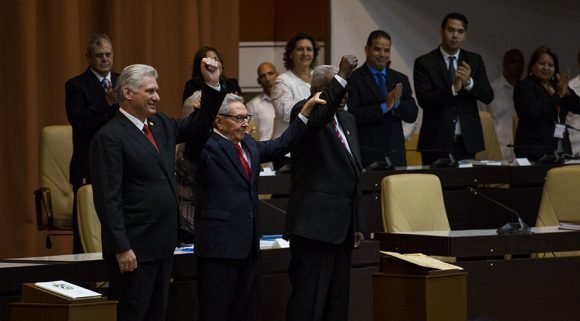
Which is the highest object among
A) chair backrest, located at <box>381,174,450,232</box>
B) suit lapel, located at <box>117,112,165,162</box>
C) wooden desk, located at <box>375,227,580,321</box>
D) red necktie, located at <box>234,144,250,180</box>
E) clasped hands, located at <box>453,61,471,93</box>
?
clasped hands, located at <box>453,61,471,93</box>

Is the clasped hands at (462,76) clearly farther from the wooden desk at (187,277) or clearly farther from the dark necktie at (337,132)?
the dark necktie at (337,132)

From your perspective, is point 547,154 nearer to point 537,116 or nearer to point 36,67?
point 537,116

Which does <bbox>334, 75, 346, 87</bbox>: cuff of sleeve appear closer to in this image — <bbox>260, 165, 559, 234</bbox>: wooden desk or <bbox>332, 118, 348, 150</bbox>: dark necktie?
<bbox>332, 118, 348, 150</bbox>: dark necktie

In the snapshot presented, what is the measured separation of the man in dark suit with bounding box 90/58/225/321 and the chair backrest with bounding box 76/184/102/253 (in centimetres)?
98

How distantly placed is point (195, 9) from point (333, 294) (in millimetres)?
4236

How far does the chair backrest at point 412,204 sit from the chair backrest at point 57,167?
6.76ft

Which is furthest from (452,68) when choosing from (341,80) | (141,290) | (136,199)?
(141,290)

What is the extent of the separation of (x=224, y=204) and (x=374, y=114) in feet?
7.87

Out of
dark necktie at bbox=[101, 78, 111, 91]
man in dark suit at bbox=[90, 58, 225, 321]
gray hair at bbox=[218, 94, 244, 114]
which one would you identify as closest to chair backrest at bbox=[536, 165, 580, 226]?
gray hair at bbox=[218, 94, 244, 114]

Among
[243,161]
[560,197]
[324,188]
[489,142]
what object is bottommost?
[560,197]

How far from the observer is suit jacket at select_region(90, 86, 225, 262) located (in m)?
4.67

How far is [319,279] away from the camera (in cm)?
541

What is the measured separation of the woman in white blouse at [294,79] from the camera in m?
7.36

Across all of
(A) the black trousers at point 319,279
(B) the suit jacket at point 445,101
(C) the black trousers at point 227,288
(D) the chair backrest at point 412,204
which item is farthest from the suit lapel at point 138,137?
(B) the suit jacket at point 445,101
